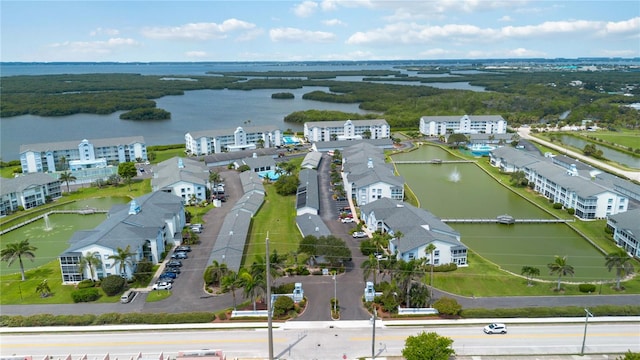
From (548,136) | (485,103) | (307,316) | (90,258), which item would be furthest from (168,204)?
(485,103)

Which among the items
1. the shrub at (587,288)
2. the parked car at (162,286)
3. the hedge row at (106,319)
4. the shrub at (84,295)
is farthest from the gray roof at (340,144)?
the hedge row at (106,319)

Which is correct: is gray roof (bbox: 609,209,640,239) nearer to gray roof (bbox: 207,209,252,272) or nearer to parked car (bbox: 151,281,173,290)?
gray roof (bbox: 207,209,252,272)

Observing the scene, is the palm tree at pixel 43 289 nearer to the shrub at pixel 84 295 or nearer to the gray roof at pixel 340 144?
the shrub at pixel 84 295

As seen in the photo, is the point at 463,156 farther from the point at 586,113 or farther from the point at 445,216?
the point at 586,113

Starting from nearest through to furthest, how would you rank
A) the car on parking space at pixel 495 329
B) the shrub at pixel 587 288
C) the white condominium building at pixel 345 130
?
the car on parking space at pixel 495 329
the shrub at pixel 587 288
the white condominium building at pixel 345 130

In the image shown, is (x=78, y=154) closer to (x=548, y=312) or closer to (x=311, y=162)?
(x=311, y=162)

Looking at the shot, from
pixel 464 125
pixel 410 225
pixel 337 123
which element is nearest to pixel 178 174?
pixel 410 225
